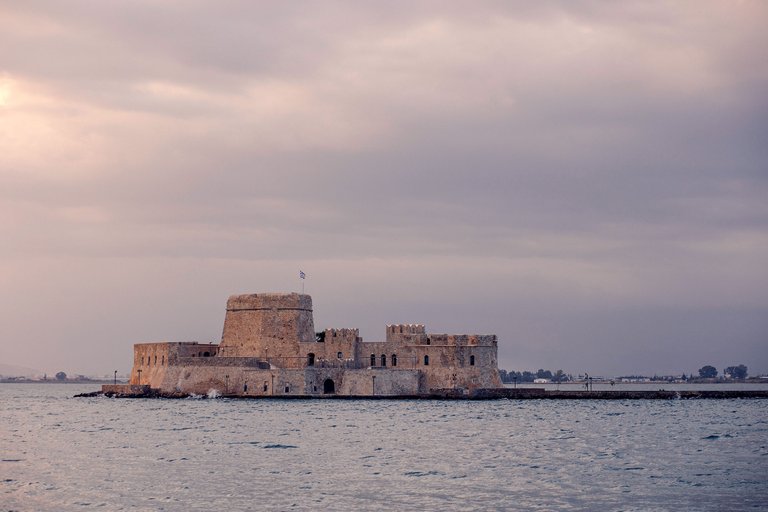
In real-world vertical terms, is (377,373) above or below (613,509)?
above

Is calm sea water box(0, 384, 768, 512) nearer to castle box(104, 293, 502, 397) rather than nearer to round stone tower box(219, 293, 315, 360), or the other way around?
castle box(104, 293, 502, 397)

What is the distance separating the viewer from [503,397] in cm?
7588

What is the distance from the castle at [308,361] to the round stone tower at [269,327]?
8cm

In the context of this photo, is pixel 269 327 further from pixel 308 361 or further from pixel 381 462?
pixel 381 462

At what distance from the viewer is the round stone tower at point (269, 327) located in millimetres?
76625

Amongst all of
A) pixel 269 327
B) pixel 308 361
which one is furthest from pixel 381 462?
pixel 269 327

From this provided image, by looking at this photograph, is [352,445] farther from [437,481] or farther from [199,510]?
[199,510]

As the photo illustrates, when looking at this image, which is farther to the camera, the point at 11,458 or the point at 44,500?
the point at 11,458

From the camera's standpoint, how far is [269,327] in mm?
77125

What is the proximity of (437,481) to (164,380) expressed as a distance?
52.0m

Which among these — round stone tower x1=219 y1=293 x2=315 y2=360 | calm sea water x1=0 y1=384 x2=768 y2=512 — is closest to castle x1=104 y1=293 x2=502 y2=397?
round stone tower x1=219 y1=293 x2=315 y2=360

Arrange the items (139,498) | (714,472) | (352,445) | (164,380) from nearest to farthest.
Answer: (139,498) → (714,472) → (352,445) → (164,380)

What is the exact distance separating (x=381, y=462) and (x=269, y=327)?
45828 millimetres

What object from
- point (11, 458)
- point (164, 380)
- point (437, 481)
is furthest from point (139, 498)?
point (164, 380)
